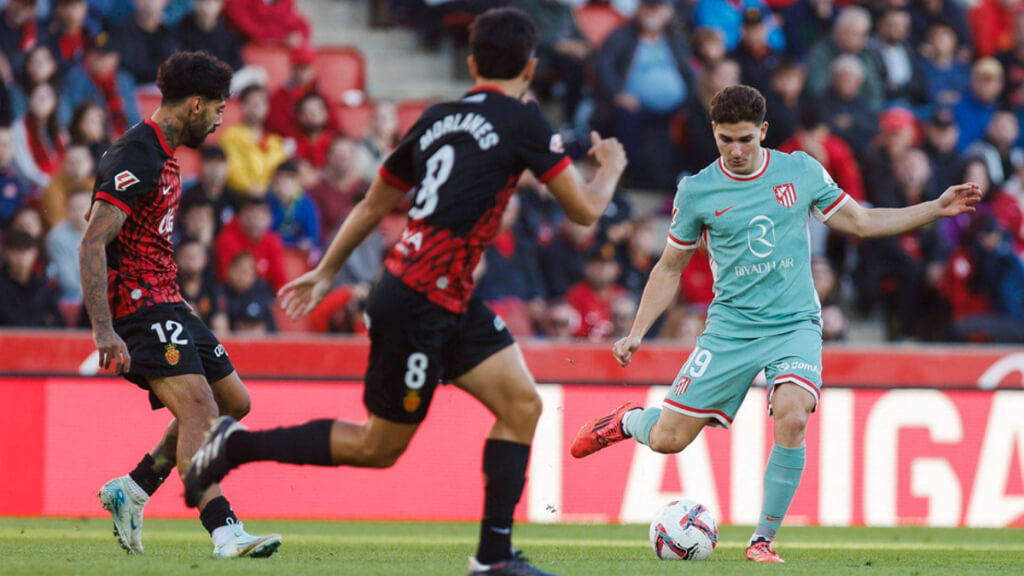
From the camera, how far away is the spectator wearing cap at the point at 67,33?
1241 centimetres

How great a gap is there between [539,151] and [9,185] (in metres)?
7.57

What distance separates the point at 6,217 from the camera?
1141cm

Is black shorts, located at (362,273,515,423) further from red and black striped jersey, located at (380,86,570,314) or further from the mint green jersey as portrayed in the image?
the mint green jersey

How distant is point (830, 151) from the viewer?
13484 millimetres

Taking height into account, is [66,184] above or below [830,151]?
below

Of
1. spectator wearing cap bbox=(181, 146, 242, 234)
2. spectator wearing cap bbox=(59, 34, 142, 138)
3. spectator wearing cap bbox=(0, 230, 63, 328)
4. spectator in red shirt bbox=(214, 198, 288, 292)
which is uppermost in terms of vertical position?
spectator wearing cap bbox=(59, 34, 142, 138)

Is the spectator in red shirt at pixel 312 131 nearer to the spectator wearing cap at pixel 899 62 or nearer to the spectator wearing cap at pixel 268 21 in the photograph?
the spectator wearing cap at pixel 268 21

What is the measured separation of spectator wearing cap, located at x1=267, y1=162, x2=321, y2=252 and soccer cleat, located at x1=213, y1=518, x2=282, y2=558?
5.92 m

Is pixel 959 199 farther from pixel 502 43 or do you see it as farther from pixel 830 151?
pixel 830 151

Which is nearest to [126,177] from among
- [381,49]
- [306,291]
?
[306,291]

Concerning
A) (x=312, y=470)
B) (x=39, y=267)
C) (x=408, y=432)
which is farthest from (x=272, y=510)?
(x=408, y=432)

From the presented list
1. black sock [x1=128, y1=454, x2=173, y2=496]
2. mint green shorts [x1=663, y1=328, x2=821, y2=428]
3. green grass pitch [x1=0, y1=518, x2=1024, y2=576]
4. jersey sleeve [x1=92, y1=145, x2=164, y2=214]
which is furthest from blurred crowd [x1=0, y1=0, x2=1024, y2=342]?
jersey sleeve [x1=92, y1=145, x2=164, y2=214]

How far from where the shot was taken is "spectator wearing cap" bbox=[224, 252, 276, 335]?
11.3 metres

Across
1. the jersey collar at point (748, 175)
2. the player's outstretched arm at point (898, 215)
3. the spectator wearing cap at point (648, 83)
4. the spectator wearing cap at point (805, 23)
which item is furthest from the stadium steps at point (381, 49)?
the player's outstretched arm at point (898, 215)
